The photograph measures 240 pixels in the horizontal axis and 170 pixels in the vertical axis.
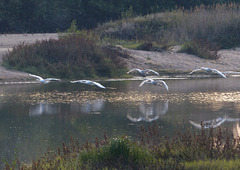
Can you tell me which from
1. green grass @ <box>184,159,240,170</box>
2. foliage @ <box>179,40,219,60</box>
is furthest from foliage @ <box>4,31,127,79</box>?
green grass @ <box>184,159,240,170</box>

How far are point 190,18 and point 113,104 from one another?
19470mm

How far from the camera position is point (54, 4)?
45.9 m

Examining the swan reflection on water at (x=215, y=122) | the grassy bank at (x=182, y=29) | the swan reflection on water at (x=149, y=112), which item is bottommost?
the swan reflection on water at (x=149, y=112)

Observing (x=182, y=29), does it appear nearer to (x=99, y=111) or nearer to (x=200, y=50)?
(x=200, y=50)

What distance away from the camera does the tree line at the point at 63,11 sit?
142ft

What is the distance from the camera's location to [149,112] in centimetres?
1683

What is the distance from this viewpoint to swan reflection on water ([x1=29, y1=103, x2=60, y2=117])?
16797mm

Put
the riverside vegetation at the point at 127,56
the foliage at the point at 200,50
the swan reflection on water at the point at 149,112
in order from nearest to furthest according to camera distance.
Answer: the riverside vegetation at the point at 127,56
the swan reflection on water at the point at 149,112
the foliage at the point at 200,50

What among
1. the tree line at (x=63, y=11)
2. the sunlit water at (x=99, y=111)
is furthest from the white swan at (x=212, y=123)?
the tree line at (x=63, y=11)

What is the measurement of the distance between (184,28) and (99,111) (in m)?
19.9

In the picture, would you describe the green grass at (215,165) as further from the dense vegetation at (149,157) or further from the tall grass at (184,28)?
the tall grass at (184,28)

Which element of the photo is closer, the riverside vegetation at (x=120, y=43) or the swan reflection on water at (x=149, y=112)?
the swan reflection on water at (x=149, y=112)

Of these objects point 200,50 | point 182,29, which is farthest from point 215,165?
point 182,29

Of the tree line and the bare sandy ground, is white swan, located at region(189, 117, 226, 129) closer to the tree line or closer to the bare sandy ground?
the bare sandy ground
